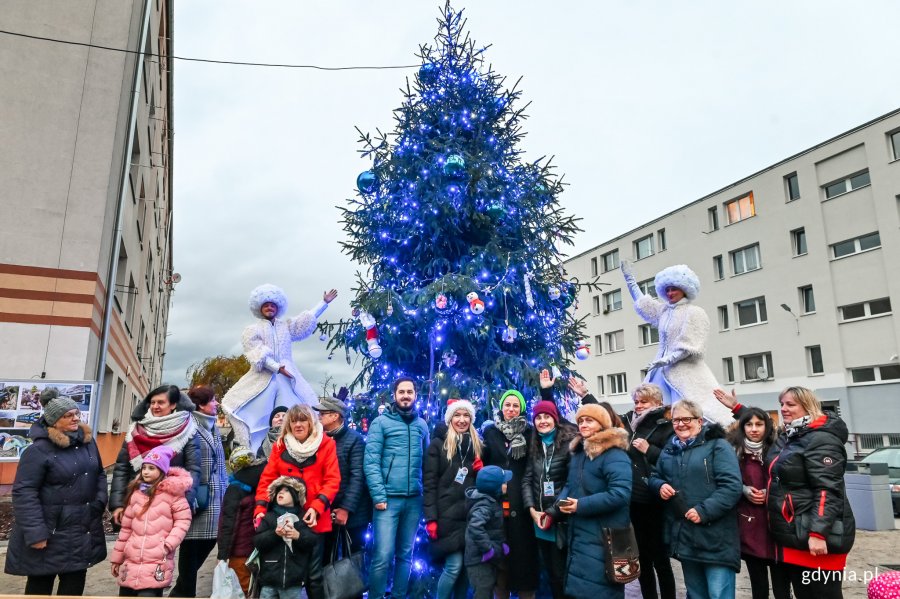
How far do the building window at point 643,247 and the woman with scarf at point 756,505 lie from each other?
2938 centimetres

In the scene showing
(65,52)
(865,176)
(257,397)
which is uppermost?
(865,176)

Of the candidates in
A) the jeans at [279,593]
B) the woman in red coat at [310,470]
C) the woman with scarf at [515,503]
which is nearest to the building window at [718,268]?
the woman with scarf at [515,503]

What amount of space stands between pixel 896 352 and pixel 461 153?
820 inches

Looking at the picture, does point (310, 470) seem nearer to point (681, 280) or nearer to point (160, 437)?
point (160, 437)

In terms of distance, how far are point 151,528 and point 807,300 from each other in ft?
85.4

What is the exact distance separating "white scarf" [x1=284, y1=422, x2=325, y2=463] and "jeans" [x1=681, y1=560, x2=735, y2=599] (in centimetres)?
274

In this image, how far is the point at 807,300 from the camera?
23609 mm

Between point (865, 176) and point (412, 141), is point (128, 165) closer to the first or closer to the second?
point (412, 141)

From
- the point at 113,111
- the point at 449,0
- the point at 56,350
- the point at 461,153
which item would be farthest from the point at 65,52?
the point at 461,153

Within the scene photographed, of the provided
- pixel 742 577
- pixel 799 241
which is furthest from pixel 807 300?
pixel 742 577

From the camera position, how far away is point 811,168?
2341 centimetres

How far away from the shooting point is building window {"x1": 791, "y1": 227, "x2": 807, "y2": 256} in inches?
941

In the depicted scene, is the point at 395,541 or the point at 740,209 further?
the point at 740,209

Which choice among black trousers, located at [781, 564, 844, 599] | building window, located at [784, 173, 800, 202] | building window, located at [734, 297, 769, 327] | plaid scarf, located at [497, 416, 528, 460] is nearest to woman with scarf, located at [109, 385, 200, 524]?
plaid scarf, located at [497, 416, 528, 460]
